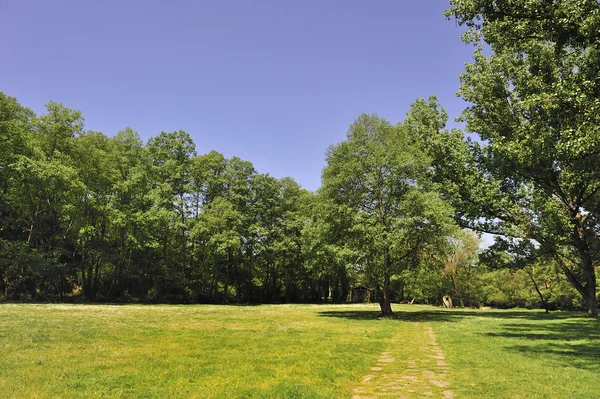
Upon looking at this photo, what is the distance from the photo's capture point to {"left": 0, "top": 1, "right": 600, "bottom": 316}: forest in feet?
67.4

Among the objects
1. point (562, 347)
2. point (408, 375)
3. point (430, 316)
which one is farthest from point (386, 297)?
point (408, 375)

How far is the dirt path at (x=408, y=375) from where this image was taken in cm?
830

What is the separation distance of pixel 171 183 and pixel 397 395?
58390mm

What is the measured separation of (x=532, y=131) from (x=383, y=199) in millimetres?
13445

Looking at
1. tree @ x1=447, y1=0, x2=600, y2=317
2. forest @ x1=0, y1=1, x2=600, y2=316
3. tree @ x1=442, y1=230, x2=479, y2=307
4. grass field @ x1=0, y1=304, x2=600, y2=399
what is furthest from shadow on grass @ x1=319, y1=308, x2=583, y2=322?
tree @ x1=442, y1=230, x2=479, y2=307

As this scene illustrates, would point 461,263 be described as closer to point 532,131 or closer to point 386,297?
point 386,297

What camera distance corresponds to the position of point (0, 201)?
47.0m

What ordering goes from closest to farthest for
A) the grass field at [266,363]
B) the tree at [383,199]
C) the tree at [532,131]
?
1. the grass field at [266,363]
2. the tree at [532,131]
3. the tree at [383,199]

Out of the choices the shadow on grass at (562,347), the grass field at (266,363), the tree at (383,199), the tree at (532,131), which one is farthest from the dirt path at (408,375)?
the tree at (383,199)

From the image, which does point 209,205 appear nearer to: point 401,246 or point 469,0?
point 401,246

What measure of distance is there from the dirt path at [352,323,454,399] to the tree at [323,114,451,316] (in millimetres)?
13427

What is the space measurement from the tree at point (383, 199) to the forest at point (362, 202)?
5.3 inches

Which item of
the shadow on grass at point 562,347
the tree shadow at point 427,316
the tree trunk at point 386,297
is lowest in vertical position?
the tree shadow at point 427,316

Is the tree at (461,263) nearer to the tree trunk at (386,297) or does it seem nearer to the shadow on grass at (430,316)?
the shadow on grass at (430,316)
